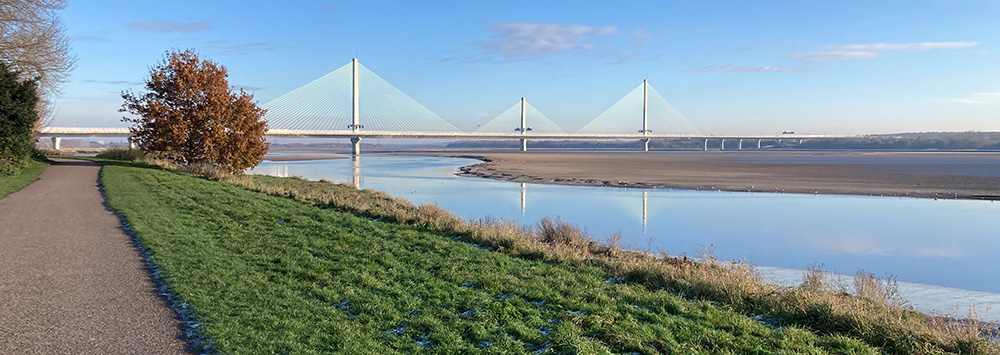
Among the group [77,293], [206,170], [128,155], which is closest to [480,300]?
[77,293]

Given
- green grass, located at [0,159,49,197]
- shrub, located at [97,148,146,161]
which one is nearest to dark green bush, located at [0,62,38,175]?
green grass, located at [0,159,49,197]

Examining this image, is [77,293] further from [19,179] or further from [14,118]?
[14,118]

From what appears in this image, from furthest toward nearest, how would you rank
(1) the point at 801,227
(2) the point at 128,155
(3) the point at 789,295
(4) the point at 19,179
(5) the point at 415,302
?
(2) the point at 128,155 → (4) the point at 19,179 → (1) the point at 801,227 → (3) the point at 789,295 → (5) the point at 415,302

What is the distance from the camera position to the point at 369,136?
112 meters

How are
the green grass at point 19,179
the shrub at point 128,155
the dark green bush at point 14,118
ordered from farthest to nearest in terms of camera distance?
the shrub at point 128,155 → the dark green bush at point 14,118 → the green grass at point 19,179

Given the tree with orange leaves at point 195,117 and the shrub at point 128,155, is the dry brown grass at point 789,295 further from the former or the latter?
the shrub at point 128,155

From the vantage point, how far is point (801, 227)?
18.5m

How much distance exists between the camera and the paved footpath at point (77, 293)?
5722mm

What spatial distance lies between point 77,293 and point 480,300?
4726mm

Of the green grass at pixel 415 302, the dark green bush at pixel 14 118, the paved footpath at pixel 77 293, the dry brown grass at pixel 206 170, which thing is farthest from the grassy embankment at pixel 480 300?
the dry brown grass at pixel 206 170

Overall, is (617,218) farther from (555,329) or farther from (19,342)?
(19,342)

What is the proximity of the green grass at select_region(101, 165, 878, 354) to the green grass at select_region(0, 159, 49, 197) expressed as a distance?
1048cm

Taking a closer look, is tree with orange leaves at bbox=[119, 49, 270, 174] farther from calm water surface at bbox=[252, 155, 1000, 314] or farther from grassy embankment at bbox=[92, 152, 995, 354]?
grassy embankment at bbox=[92, 152, 995, 354]

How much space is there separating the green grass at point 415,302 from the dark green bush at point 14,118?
14.8m
